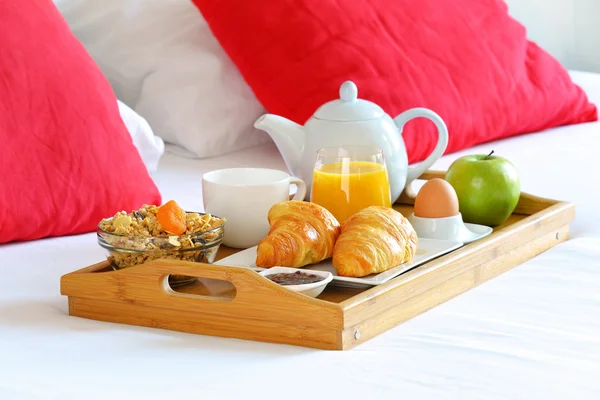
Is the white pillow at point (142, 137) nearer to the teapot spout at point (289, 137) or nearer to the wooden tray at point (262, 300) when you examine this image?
the teapot spout at point (289, 137)

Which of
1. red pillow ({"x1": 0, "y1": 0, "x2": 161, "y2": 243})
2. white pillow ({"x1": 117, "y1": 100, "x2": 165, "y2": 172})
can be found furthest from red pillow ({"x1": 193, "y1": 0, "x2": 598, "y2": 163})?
red pillow ({"x1": 0, "y1": 0, "x2": 161, "y2": 243})

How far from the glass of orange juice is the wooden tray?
0.46 ft

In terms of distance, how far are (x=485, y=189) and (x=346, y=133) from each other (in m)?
0.19

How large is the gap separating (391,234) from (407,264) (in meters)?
0.03

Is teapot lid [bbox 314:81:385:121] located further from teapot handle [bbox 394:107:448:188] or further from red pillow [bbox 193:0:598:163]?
red pillow [bbox 193:0:598:163]

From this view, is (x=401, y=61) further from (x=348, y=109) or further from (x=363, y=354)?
(x=363, y=354)

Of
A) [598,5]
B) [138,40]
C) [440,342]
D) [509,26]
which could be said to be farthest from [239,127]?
[598,5]

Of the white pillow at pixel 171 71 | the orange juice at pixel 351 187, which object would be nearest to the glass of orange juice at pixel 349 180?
the orange juice at pixel 351 187

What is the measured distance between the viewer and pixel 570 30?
3.00 meters

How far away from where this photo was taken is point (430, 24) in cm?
187

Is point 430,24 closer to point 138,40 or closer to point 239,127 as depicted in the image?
point 239,127

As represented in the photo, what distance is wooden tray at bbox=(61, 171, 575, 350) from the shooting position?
33.4 inches

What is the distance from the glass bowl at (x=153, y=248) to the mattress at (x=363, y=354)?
0.07 meters

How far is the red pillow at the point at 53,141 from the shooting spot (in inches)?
49.3
